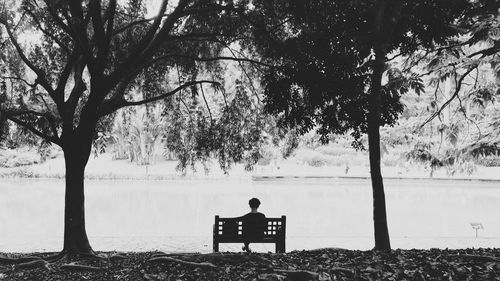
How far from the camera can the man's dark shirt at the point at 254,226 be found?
27.9ft

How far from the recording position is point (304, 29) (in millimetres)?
7859

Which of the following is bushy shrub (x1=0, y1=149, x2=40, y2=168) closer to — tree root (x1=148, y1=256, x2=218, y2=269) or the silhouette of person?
the silhouette of person

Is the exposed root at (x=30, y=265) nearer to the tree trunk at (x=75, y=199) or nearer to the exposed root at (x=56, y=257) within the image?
the exposed root at (x=56, y=257)

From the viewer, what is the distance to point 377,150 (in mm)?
6438

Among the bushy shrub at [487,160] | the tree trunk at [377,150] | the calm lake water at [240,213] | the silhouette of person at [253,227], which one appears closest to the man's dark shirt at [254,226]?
the silhouette of person at [253,227]

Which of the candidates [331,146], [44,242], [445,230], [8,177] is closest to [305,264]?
[44,242]

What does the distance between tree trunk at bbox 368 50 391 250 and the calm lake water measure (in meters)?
4.80

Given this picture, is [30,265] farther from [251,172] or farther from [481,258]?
[251,172]

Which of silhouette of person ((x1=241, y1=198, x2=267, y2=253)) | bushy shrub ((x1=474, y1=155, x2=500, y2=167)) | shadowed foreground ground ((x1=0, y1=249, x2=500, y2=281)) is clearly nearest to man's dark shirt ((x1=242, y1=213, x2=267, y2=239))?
silhouette of person ((x1=241, y1=198, x2=267, y2=253))

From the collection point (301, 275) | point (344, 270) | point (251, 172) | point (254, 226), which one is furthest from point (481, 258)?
point (251, 172)

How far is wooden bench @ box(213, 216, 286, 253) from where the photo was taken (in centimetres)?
848

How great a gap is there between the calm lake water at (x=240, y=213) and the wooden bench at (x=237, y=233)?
6.93ft

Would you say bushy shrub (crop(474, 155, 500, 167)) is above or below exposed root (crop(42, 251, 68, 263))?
above

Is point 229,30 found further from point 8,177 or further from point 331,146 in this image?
point 331,146
